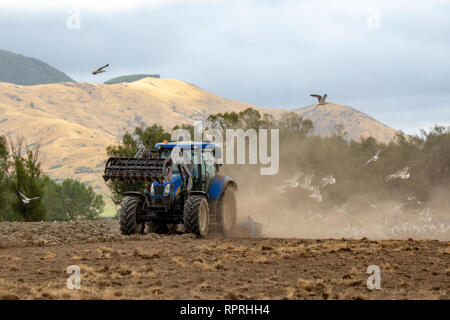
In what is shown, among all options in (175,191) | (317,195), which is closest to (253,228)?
(175,191)

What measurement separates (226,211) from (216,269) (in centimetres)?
942

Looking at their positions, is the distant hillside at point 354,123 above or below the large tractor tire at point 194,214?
above

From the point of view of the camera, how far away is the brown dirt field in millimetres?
10484

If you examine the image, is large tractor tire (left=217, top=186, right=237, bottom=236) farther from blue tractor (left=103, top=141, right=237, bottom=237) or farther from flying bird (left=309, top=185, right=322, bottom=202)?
flying bird (left=309, top=185, right=322, bottom=202)

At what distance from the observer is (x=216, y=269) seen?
1347 cm

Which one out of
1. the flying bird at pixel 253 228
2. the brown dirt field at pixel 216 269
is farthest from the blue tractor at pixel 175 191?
the flying bird at pixel 253 228

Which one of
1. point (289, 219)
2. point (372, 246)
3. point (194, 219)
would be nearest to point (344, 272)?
point (372, 246)

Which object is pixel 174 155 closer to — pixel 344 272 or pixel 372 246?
pixel 372 246

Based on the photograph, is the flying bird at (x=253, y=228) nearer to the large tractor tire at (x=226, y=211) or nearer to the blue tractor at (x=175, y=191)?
the large tractor tire at (x=226, y=211)

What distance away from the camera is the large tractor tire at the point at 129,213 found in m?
20.3

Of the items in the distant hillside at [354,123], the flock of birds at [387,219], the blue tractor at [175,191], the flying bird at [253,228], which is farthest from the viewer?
the distant hillside at [354,123]

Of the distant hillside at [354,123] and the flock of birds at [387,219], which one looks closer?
the flock of birds at [387,219]

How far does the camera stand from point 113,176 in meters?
19.1

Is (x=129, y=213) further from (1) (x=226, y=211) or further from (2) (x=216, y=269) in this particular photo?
(2) (x=216, y=269)
